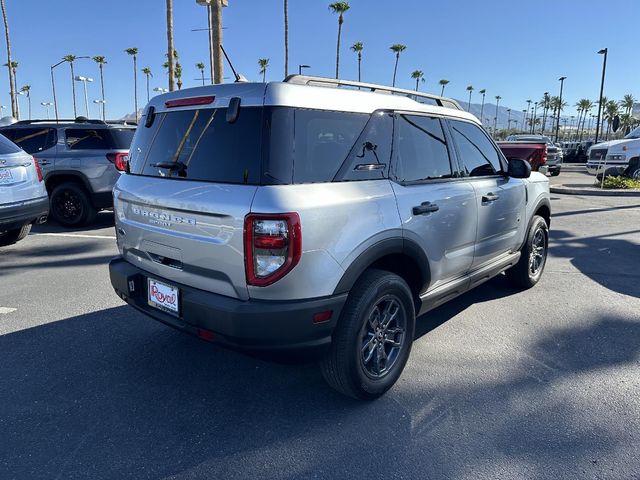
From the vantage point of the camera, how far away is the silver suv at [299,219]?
2385 mm

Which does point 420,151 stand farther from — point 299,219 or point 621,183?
point 621,183

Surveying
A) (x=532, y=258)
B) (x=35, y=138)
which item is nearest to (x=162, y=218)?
(x=532, y=258)

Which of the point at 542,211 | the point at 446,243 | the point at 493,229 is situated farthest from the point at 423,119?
the point at 542,211

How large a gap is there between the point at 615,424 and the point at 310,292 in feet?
6.39

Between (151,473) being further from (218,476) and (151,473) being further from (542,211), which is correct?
(542,211)

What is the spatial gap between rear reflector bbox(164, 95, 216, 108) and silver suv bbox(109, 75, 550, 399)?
0.06 ft

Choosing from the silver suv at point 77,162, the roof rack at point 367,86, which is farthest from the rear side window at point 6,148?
the roof rack at point 367,86

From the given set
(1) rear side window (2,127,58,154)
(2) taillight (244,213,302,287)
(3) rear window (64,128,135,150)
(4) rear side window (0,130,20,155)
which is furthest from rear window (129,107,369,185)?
(1) rear side window (2,127,58,154)

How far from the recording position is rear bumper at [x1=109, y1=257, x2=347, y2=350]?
2369 mm

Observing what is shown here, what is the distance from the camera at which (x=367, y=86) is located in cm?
316

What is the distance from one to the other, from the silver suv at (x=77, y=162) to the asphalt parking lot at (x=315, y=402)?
12.6 ft

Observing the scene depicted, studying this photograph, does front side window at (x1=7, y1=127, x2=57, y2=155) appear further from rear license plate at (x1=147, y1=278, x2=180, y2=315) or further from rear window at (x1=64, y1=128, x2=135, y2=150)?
rear license plate at (x1=147, y1=278, x2=180, y2=315)

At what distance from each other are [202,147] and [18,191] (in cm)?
445

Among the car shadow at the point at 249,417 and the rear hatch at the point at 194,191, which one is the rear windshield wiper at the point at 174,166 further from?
the car shadow at the point at 249,417
